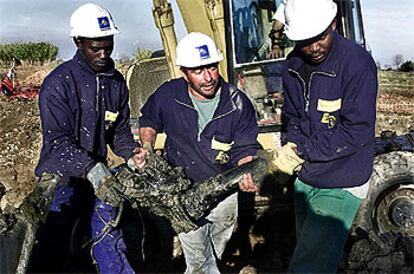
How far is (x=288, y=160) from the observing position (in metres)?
4.53

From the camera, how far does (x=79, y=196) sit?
5316mm

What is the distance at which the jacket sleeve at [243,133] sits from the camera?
507 centimetres

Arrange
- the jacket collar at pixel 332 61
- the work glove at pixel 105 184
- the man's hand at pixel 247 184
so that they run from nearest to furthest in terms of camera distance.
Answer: the jacket collar at pixel 332 61, the work glove at pixel 105 184, the man's hand at pixel 247 184

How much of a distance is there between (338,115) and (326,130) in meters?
0.12

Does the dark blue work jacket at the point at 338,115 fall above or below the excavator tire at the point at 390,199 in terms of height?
above

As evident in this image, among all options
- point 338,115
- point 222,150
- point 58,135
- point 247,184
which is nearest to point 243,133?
point 222,150

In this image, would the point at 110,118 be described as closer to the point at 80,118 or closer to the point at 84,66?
the point at 80,118

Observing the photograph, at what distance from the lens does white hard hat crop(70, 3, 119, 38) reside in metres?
4.96

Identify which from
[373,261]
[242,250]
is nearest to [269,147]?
[242,250]

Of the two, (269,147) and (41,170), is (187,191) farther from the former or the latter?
(269,147)

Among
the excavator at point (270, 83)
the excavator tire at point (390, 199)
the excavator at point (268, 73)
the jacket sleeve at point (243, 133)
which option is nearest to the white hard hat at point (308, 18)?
the jacket sleeve at point (243, 133)

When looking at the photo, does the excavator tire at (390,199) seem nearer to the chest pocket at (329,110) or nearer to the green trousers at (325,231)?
the green trousers at (325,231)

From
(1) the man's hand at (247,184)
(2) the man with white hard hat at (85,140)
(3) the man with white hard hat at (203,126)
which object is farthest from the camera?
(3) the man with white hard hat at (203,126)

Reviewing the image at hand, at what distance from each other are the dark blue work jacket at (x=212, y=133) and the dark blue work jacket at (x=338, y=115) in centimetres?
60
